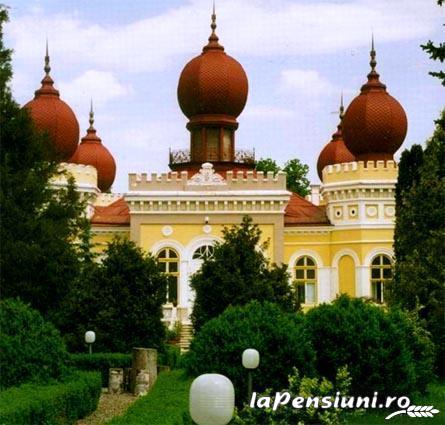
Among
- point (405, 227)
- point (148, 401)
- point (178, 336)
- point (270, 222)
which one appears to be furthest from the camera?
point (270, 222)

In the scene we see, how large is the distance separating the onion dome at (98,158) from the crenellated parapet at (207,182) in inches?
370

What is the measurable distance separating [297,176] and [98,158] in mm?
15032

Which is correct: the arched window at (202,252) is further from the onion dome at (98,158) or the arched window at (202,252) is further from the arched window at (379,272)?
the onion dome at (98,158)

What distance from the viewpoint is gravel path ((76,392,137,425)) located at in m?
18.3

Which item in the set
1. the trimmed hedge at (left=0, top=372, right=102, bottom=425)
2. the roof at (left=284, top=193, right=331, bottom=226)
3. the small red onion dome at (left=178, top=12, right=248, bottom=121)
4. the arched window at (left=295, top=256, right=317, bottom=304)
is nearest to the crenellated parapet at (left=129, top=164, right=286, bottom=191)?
the roof at (left=284, top=193, right=331, bottom=226)

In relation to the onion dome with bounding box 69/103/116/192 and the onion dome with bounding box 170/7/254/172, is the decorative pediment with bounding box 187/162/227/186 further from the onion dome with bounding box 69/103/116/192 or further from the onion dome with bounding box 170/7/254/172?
the onion dome with bounding box 69/103/116/192

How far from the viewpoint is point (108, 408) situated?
2080 centimetres

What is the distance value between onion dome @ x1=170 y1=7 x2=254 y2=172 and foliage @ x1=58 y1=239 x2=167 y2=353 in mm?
13055

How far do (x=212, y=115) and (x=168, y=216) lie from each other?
17.6 feet

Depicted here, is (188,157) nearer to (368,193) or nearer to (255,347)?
(368,193)

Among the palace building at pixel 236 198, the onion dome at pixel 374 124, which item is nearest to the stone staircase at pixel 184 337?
the palace building at pixel 236 198

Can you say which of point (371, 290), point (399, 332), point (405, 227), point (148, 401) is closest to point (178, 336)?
point (371, 290)

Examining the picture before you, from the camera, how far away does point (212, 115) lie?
4094cm

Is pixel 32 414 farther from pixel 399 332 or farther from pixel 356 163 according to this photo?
pixel 356 163
